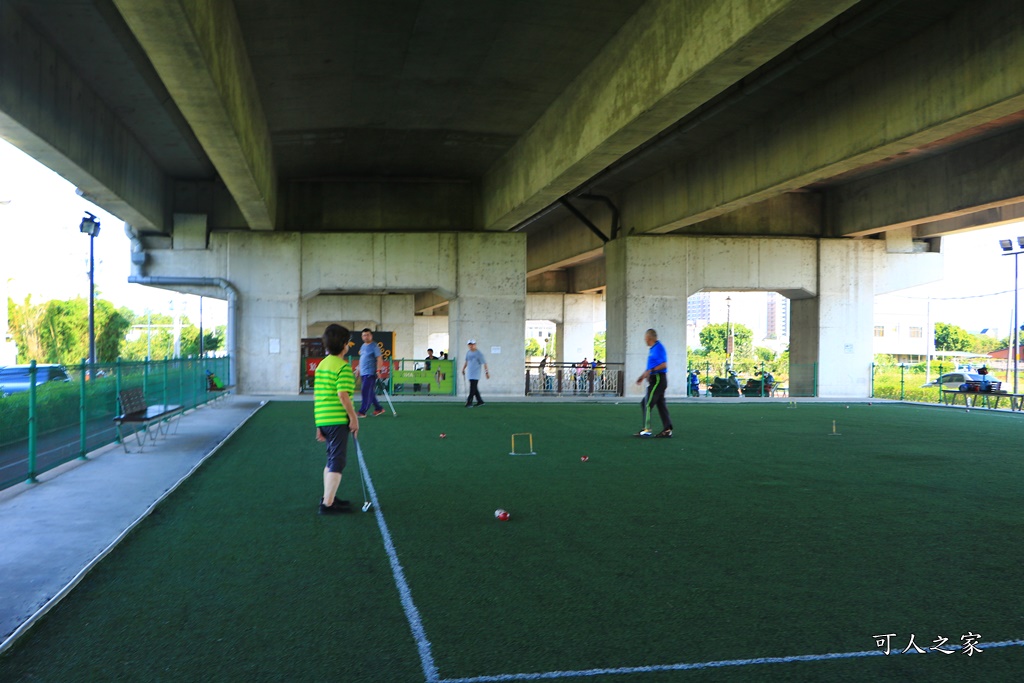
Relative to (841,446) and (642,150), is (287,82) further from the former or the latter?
(841,446)

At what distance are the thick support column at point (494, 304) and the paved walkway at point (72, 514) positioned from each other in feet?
52.5

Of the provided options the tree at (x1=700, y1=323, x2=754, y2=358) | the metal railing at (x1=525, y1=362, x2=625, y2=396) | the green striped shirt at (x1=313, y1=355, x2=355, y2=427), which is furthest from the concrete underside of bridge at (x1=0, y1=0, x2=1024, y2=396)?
the tree at (x1=700, y1=323, x2=754, y2=358)

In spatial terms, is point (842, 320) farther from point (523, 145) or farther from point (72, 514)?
point (72, 514)

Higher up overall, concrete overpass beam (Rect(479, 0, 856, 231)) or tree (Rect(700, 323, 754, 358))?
concrete overpass beam (Rect(479, 0, 856, 231))

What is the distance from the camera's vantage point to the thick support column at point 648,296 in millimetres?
30078

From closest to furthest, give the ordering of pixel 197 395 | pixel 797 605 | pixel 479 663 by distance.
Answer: pixel 479 663
pixel 797 605
pixel 197 395

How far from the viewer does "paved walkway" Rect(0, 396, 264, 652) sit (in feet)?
18.9

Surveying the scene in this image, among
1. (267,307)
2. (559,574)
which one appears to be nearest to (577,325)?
(267,307)

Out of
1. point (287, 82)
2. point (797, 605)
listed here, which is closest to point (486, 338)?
point (287, 82)

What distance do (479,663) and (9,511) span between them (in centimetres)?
609

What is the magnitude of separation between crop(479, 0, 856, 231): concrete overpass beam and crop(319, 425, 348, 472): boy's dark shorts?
690cm

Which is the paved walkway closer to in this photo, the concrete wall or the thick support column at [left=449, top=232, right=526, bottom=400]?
the thick support column at [left=449, top=232, right=526, bottom=400]

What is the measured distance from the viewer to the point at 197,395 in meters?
21.6

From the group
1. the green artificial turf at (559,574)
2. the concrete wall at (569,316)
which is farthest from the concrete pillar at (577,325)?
the green artificial turf at (559,574)
